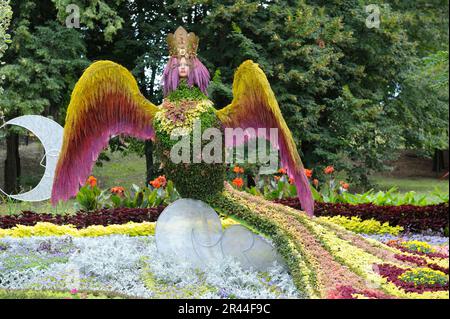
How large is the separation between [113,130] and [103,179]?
12240 mm

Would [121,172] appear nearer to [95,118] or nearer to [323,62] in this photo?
[323,62]

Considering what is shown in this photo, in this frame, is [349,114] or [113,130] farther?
[349,114]

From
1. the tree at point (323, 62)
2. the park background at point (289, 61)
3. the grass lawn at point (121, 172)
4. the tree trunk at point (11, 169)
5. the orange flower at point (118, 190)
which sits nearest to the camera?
the orange flower at point (118, 190)

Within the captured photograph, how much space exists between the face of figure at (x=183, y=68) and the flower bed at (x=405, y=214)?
12.1ft

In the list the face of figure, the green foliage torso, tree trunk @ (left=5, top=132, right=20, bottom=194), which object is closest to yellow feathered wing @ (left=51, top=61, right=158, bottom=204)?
the green foliage torso

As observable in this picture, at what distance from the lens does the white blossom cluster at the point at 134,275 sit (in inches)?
195

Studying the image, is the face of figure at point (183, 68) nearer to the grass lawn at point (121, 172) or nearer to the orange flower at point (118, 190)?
the orange flower at point (118, 190)

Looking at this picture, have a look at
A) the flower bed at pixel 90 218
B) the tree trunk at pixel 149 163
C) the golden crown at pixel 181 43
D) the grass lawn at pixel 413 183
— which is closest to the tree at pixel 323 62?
the tree trunk at pixel 149 163

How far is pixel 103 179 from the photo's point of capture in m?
17.7

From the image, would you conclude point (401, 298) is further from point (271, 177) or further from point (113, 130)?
point (271, 177)

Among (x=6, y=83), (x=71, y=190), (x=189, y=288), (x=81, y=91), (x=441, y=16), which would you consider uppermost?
(x=441, y=16)

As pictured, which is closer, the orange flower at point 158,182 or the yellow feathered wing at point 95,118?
the yellow feathered wing at point 95,118

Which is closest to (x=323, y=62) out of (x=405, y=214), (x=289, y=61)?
(x=289, y=61)

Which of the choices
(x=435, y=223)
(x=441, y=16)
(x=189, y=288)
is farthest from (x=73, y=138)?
(x=441, y=16)
